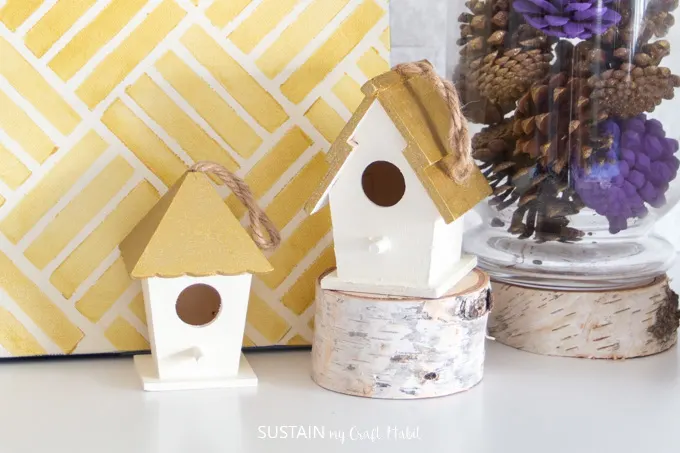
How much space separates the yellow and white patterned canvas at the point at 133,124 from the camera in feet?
3.59

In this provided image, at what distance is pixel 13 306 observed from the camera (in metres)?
1.11

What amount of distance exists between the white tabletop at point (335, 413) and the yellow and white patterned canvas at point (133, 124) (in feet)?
0.30

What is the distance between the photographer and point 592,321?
112 cm

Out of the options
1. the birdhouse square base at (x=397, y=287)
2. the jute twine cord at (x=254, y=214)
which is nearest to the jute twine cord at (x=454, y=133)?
the birdhouse square base at (x=397, y=287)

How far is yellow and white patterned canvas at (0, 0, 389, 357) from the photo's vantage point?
3.59 ft

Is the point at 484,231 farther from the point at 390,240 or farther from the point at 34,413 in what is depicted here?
the point at 34,413

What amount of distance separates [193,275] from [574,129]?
0.48 m

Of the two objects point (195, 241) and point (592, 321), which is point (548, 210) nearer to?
point (592, 321)

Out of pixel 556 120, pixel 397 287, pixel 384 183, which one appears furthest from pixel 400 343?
pixel 556 120

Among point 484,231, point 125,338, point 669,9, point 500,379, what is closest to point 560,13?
point 669,9

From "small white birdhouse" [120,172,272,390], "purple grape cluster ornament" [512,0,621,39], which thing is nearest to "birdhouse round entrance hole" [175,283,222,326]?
"small white birdhouse" [120,172,272,390]

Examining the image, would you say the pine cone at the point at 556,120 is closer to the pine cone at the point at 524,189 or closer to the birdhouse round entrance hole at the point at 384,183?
the pine cone at the point at 524,189

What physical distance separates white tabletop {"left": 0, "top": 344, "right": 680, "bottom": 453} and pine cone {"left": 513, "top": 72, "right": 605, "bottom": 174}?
26 cm

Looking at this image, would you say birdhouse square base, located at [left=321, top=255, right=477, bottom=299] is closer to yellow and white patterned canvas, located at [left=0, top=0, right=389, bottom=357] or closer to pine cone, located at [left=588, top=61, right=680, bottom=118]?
yellow and white patterned canvas, located at [left=0, top=0, right=389, bottom=357]
